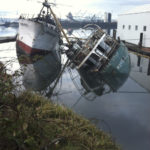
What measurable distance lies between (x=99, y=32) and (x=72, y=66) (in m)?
4.49

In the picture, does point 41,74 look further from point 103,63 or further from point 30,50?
point 30,50

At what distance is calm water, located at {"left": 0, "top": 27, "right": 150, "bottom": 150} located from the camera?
7.55 meters

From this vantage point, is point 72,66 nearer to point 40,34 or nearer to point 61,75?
point 61,75

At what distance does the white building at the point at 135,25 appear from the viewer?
2578 cm

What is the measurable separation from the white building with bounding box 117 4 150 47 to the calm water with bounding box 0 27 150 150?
12.1m

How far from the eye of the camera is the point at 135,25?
29.0 meters

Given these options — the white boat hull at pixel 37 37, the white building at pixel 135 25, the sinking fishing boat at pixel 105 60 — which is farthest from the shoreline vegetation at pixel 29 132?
the white building at pixel 135 25

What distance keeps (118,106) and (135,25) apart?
2170 cm

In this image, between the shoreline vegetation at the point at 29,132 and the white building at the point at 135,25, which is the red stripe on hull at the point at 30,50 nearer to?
the white building at the point at 135,25

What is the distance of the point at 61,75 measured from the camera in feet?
54.6

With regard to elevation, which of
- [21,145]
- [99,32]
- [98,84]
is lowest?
[98,84]

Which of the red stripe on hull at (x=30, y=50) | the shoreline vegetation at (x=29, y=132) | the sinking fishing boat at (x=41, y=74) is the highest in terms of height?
the shoreline vegetation at (x=29, y=132)

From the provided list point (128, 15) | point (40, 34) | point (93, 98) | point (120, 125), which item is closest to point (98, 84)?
point (93, 98)

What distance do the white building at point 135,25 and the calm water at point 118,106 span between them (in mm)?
12121
